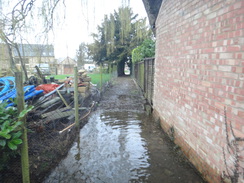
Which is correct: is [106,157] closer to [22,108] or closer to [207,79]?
[22,108]

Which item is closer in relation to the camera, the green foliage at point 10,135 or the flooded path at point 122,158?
the green foliage at point 10,135

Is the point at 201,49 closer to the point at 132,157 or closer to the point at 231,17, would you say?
the point at 231,17

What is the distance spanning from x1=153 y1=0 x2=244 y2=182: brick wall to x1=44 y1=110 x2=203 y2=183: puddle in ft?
1.24

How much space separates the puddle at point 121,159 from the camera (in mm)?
2598

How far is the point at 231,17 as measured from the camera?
1927 mm

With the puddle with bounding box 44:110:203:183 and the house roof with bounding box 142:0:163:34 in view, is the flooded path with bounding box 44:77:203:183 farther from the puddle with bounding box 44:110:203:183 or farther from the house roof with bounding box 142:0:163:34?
the house roof with bounding box 142:0:163:34

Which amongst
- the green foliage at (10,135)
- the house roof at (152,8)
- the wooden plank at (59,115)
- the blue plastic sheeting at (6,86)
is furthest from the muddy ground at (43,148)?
the house roof at (152,8)

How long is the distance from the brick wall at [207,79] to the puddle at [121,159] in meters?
0.38

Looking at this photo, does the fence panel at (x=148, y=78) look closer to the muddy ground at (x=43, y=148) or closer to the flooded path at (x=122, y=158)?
the flooded path at (x=122, y=158)

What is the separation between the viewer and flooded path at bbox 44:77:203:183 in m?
2.60

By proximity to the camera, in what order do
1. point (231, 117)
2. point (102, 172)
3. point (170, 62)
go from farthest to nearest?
point (170, 62) → point (102, 172) → point (231, 117)

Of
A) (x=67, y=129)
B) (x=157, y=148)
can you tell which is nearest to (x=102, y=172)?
(x=157, y=148)

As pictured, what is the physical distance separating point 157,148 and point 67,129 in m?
2.04

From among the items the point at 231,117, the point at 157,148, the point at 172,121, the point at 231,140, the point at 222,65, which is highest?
the point at 222,65
